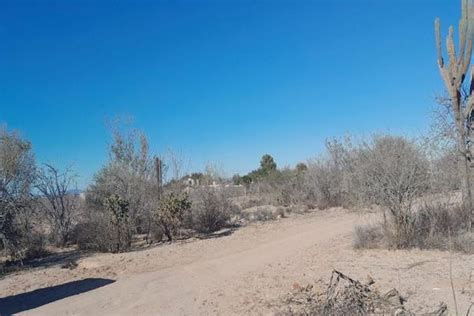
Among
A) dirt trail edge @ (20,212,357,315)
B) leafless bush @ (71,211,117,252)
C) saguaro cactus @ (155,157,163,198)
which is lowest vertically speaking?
dirt trail edge @ (20,212,357,315)

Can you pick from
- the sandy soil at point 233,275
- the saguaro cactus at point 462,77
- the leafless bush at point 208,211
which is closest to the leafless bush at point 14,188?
the sandy soil at point 233,275

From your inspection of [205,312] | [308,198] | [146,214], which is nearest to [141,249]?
[146,214]

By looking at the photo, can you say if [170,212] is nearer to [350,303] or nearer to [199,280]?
[199,280]

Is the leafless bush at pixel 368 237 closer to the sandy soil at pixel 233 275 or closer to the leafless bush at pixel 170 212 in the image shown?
the sandy soil at pixel 233 275

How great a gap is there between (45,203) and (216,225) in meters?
6.69

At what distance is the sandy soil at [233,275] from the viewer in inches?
268

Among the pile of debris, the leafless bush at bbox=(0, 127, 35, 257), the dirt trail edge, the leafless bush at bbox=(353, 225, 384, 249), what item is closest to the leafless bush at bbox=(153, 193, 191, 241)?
the dirt trail edge

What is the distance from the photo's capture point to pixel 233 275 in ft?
29.1

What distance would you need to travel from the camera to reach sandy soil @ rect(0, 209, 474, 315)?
682cm

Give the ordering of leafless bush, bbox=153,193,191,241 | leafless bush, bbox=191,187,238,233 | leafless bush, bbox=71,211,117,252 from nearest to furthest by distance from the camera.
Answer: leafless bush, bbox=71,211,117,252, leafless bush, bbox=153,193,191,241, leafless bush, bbox=191,187,238,233

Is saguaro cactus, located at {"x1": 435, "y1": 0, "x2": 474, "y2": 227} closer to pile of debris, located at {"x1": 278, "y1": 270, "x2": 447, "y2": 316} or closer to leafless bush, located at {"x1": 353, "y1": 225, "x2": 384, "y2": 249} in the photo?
leafless bush, located at {"x1": 353, "y1": 225, "x2": 384, "y2": 249}

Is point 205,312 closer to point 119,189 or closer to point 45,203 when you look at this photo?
point 119,189

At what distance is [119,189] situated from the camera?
15.6 metres

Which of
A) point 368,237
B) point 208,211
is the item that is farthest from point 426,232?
point 208,211
